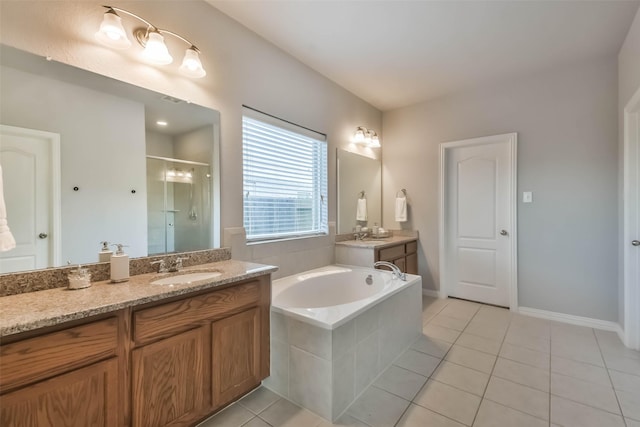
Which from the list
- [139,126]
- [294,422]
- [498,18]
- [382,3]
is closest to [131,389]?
[294,422]

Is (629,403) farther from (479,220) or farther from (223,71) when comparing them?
(223,71)

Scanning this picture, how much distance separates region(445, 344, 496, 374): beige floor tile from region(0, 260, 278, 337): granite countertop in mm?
1665

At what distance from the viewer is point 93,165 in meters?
1.47

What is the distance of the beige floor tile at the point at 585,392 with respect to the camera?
1.63 m

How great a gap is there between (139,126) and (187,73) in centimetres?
46

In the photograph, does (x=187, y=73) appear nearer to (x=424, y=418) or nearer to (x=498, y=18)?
(x=498, y=18)

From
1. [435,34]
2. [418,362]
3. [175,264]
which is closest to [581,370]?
[418,362]

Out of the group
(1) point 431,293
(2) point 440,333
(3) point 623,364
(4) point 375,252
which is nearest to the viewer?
(3) point 623,364

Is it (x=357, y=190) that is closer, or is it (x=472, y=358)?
(x=472, y=358)

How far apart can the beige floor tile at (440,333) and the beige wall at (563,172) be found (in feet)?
3.52

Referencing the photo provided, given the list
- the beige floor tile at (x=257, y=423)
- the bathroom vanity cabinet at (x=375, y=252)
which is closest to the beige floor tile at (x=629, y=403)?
the bathroom vanity cabinet at (x=375, y=252)

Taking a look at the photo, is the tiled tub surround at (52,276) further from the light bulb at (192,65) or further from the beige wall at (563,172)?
the beige wall at (563,172)

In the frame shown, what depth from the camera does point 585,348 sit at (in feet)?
7.50

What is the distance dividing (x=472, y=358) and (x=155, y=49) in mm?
2911
